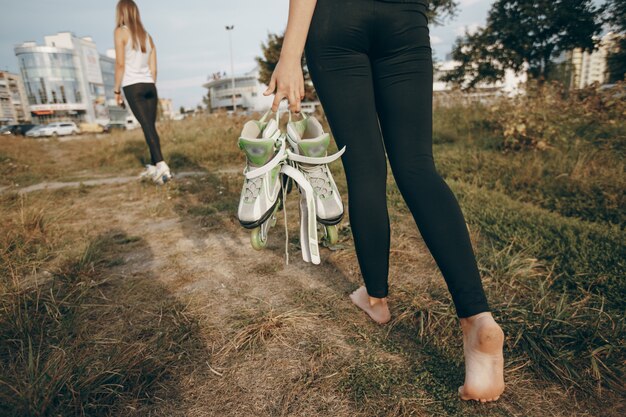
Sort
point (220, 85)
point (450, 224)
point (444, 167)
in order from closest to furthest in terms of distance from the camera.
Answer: point (450, 224) → point (444, 167) → point (220, 85)

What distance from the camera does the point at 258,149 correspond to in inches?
56.0

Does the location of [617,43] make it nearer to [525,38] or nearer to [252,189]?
[525,38]

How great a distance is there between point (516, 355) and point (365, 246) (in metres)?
0.66

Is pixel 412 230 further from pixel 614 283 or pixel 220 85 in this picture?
pixel 220 85

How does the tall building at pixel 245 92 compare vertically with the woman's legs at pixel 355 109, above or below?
above

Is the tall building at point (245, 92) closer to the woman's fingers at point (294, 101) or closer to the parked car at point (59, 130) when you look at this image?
the parked car at point (59, 130)

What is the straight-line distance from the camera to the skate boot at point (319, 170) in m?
1.45

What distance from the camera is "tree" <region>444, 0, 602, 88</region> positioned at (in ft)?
59.6

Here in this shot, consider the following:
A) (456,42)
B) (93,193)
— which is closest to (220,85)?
(456,42)

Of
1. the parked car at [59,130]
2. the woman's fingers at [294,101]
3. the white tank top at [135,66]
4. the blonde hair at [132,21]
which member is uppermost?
the blonde hair at [132,21]

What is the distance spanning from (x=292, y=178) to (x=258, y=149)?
187mm

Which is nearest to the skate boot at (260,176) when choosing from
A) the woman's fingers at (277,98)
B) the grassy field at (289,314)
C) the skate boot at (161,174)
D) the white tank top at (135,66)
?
the woman's fingers at (277,98)

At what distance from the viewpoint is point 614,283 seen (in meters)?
1.71

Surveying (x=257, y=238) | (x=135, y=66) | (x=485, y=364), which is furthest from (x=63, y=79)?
(x=485, y=364)
